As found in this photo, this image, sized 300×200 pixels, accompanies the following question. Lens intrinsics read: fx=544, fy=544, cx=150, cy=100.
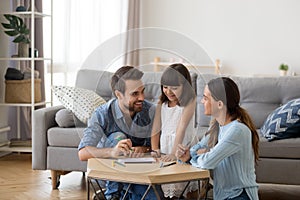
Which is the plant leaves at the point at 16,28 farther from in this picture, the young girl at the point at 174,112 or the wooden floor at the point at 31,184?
the young girl at the point at 174,112

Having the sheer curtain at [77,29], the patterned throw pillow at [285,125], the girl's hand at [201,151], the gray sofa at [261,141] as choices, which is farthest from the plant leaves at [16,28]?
the girl's hand at [201,151]

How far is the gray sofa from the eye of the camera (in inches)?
129

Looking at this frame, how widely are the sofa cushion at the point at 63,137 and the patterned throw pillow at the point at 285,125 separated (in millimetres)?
1229

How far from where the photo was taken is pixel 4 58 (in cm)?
482

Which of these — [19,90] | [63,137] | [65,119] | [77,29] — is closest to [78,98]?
[65,119]

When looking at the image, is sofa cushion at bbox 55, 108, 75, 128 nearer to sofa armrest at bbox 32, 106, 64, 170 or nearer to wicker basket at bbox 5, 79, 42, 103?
sofa armrest at bbox 32, 106, 64, 170

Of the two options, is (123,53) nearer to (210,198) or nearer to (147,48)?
(147,48)

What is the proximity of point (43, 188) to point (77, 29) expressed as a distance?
93.2 inches

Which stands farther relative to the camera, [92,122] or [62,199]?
[62,199]

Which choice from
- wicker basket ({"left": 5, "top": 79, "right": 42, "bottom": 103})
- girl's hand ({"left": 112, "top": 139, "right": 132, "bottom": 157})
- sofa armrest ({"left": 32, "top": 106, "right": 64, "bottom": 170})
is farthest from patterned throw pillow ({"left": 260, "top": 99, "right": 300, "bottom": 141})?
wicker basket ({"left": 5, "top": 79, "right": 42, "bottom": 103})

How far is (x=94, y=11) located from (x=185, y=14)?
1.21m

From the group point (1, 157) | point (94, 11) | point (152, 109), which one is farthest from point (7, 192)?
point (94, 11)

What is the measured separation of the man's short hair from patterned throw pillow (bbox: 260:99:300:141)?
1.47 m

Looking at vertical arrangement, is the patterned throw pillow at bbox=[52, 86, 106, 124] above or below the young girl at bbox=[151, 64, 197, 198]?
below
